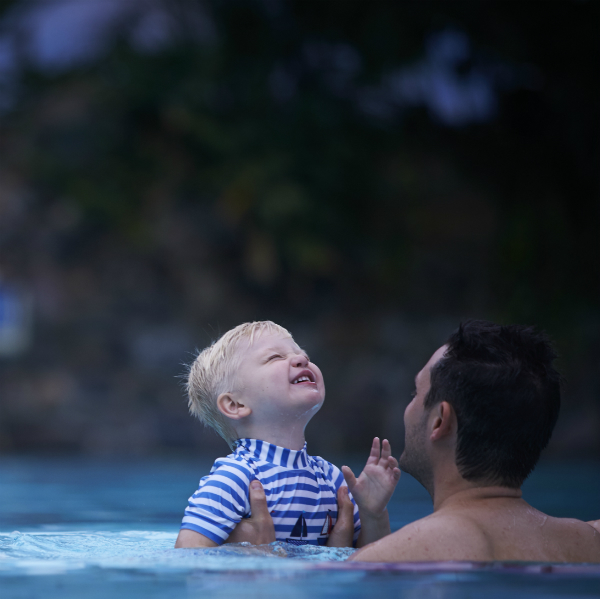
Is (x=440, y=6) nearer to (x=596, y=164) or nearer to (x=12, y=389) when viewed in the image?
(x=596, y=164)

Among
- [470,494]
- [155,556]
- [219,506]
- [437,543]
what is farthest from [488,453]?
[155,556]

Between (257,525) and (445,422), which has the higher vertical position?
(445,422)

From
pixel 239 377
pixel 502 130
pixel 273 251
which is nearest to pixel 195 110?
pixel 273 251

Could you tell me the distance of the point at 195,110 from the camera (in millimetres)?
10219

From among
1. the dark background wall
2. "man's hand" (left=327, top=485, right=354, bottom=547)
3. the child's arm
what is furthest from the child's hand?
the dark background wall

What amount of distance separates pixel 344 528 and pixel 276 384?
16.0 inches

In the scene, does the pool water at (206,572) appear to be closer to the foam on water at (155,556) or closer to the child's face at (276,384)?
the foam on water at (155,556)

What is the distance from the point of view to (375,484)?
6.43 feet

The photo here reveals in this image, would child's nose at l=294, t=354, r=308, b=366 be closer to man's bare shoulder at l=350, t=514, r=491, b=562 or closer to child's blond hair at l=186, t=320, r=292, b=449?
child's blond hair at l=186, t=320, r=292, b=449

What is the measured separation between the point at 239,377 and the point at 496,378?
29.0 inches

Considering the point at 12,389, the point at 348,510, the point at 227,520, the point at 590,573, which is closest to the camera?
the point at 590,573

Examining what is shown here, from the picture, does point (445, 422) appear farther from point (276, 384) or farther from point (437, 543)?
point (276, 384)

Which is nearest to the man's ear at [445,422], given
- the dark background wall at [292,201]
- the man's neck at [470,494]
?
the man's neck at [470,494]

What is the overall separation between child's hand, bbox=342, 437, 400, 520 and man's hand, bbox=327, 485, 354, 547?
103mm
